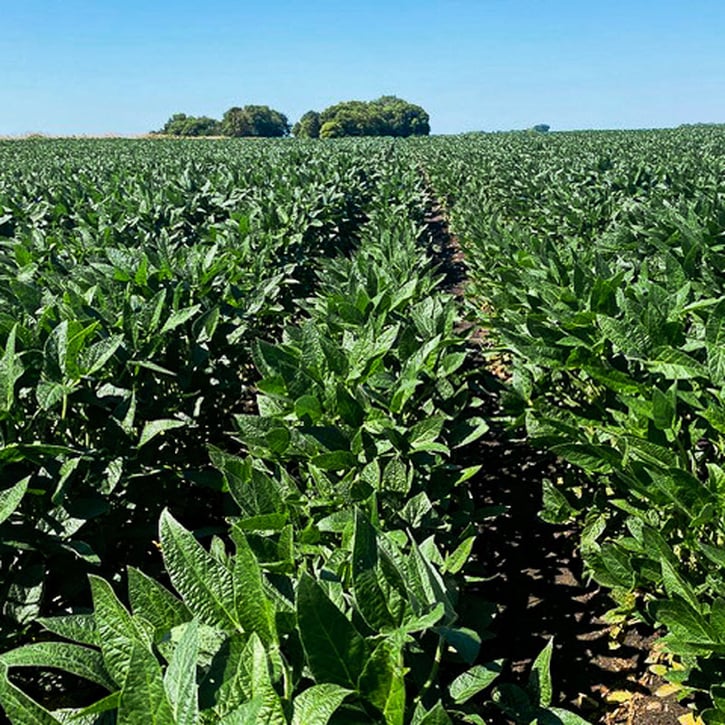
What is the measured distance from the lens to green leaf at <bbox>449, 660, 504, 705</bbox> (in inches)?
55.1

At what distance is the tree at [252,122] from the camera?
289ft

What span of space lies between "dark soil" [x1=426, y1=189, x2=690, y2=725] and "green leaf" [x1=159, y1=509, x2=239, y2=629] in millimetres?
1487

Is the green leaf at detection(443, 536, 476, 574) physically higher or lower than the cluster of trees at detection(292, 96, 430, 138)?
lower

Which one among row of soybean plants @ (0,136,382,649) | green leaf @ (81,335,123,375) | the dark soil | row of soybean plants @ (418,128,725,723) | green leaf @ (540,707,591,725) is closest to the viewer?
green leaf @ (540,707,591,725)

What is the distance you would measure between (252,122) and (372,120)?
15919 millimetres

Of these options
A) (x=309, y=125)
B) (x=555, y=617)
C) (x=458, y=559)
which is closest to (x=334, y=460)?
(x=458, y=559)

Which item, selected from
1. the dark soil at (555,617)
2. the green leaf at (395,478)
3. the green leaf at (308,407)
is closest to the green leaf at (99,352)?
the green leaf at (308,407)

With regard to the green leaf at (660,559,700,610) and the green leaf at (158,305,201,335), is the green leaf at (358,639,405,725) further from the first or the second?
the green leaf at (158,305,201,335)

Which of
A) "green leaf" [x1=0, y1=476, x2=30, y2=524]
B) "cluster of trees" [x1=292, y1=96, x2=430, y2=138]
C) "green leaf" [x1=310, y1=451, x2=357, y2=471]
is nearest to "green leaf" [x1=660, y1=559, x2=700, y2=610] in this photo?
"green leaf" [x1=310, y1=451, x2=357, y2=471]

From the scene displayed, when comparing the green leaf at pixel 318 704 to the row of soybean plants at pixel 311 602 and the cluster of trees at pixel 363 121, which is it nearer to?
the row of soybean plants at pixel 311 602

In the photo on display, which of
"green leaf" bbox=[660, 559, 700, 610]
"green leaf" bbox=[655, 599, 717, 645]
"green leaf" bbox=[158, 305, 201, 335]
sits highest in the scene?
"green leaf" bbox=[158, 305, 201, 335]

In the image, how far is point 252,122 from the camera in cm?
9044

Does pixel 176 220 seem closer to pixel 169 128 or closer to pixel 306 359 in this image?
pixel 306 359

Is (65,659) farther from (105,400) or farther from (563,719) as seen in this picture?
(105,400)
